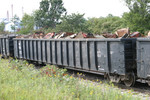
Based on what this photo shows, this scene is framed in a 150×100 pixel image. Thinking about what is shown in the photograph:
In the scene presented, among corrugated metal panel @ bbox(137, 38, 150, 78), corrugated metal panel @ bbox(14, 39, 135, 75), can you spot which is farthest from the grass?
corrugated metal panel @ bbox(14, 39, 135, 75)

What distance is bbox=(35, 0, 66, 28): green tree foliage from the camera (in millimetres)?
47469

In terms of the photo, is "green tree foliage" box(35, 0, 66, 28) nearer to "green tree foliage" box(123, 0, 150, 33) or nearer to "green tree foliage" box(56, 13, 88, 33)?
"green tree foliage" box(56, 13, 88, 33)

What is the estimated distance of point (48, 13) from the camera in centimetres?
4850

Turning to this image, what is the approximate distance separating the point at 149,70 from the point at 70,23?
2795 cm

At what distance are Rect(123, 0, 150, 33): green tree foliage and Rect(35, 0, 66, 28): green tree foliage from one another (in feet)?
68.6

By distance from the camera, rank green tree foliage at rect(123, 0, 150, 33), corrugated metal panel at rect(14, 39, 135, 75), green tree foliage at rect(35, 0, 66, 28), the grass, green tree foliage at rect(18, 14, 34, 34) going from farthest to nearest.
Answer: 1. green tree foliage at rect(18, 14, 34, 34)
2. green tree foliage at rect(35, 0, 66, 28)
3. green tree foliage at rect(123, 0, 150, 33)
4. corrugated metal panel at rect(14, 39, 135, 75)
5. the grass

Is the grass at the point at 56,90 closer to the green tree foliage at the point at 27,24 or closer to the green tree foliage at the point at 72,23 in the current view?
the green tree foliage at the point at 72,23

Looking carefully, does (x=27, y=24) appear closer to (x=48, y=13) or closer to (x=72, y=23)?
(x=48, y=13)

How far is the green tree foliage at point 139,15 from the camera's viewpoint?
29.0 metres

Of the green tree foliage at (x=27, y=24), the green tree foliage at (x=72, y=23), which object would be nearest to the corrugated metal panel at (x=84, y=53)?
the green tree foliage at (x=72, y=23)

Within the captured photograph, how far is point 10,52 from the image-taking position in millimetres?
21188

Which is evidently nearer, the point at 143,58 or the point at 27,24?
the point at 143,58

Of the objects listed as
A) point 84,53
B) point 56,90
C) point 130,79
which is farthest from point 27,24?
point 56,90

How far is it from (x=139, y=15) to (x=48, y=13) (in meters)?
23.9
